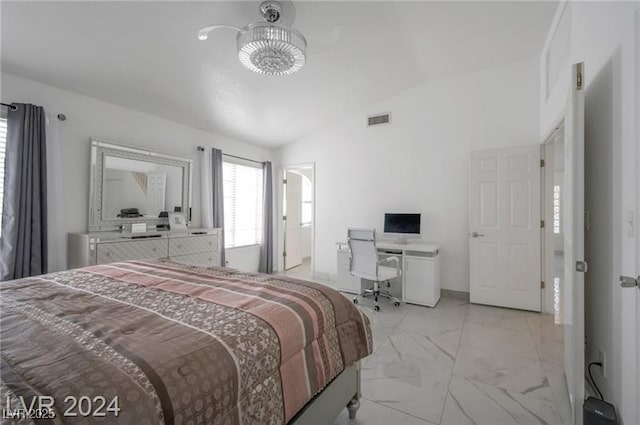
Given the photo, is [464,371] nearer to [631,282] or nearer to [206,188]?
[631,282]

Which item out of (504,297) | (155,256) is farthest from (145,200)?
(504,297)

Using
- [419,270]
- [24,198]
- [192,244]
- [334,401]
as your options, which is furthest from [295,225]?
[334,401]

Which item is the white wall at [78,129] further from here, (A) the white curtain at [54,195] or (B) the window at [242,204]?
(B) the window at [242,204]

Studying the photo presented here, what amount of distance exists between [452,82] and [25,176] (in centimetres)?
503

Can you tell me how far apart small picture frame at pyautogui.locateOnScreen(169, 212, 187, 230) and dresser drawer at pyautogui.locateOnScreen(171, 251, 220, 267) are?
425 millimetres

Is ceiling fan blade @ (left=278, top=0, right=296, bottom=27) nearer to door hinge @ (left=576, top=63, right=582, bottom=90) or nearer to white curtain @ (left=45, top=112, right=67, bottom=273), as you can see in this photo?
door hinge @ (left=576, top=63, right=582, bottom=90)

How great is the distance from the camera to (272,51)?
2.09 meters

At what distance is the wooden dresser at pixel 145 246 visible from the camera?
2898mm

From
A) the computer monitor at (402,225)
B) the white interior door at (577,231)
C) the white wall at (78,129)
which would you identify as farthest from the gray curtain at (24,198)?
the white interior door at (577,231)

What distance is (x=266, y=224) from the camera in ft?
17.9

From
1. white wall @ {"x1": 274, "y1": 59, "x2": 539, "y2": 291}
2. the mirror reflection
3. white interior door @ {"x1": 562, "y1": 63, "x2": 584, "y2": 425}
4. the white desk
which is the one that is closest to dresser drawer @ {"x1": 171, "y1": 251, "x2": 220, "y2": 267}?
the mirror reflection

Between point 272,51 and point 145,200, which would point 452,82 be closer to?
point 272,51

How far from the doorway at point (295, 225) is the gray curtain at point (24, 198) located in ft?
11.7

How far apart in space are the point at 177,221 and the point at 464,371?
3692 millimetres
